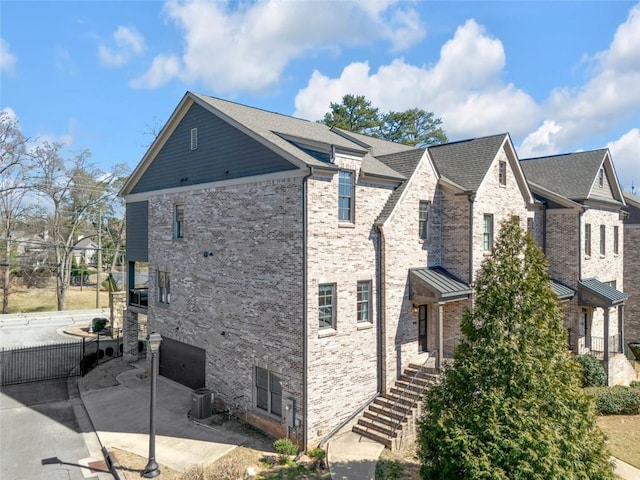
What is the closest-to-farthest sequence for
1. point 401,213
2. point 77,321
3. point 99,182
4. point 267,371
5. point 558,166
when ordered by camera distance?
point 267,371
point 401,213
point 558,166
point 77,321
point 99,182

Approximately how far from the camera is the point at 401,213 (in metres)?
15.8

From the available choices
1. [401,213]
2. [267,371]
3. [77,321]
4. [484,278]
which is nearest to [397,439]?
[267,371]

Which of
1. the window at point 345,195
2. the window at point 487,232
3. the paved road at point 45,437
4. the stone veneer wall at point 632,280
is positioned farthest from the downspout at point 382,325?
the stone veneer wall at point 632,280

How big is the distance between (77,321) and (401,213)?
3310 centimetres

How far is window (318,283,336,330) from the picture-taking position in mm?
13656

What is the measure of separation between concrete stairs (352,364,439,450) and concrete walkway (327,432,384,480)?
0.35 metres

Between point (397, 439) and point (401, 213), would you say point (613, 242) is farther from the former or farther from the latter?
point (397, 439)

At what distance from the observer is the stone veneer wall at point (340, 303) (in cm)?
1317

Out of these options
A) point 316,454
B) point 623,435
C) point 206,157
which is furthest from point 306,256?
point 623,435

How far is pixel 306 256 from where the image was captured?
1305 centimetres

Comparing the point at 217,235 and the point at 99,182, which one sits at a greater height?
the point at 99,182

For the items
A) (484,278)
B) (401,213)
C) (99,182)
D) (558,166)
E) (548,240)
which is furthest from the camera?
(99,182)

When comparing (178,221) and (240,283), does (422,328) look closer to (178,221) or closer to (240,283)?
(240,283)

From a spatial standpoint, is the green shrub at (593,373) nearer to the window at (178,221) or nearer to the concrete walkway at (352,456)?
the concrete walkway at (352,456)
